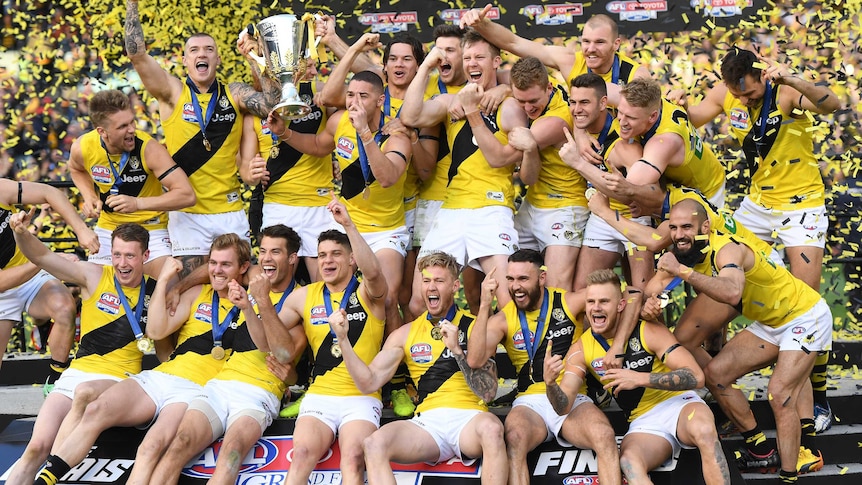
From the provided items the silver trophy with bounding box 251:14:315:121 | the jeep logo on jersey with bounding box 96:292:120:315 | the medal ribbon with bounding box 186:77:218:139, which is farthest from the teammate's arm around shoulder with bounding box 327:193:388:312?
the jeep logo on jersey with bounding box 96:292:120:315

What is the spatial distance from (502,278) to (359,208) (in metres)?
1.04

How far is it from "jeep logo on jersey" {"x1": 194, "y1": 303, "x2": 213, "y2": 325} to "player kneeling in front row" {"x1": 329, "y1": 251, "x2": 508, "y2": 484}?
1061 mm

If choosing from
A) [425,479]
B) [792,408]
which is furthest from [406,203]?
[792,408]

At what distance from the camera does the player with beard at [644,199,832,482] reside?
6.32 metres

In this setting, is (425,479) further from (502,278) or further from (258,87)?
(258,87)

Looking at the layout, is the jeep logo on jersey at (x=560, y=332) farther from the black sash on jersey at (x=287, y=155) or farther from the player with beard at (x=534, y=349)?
the black sash on jersey at (x=287, y=155)

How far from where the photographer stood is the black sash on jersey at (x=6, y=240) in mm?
Result: 7215

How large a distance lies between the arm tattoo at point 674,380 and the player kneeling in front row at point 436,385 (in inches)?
35.7

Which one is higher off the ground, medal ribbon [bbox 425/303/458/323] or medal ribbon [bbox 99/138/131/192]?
medal ribbon [bbox 99/138/131/192]

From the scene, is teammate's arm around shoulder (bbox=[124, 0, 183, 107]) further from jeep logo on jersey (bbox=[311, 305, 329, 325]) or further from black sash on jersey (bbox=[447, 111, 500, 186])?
black sash on jersey (bbox=[447, 111, 500, 186])

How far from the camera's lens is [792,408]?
21.3 feet

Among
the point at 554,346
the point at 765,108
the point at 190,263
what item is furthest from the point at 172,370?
the point at 765,108

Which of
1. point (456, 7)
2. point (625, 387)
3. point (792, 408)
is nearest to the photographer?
point (625, 387)

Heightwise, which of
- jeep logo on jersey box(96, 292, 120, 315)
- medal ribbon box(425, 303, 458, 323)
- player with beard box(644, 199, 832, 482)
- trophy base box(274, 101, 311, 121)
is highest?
trophy base box(274, 101, 311, 121)
